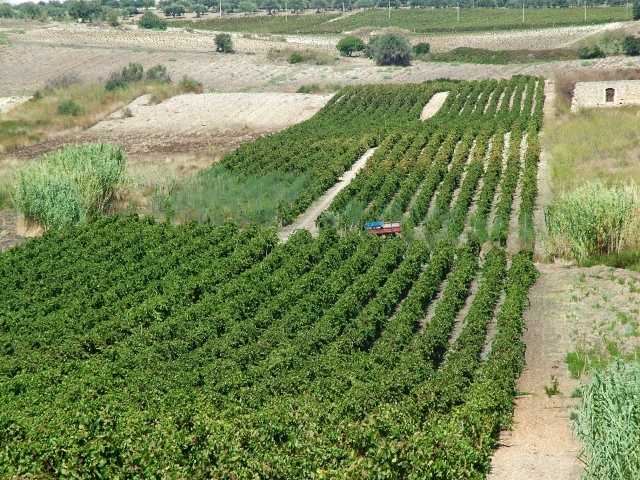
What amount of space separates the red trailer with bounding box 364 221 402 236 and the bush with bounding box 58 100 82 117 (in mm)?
31270

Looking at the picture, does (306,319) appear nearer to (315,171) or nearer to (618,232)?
(618,232)

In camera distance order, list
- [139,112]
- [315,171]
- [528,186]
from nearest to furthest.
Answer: [528,186], [315,171], [139,112]

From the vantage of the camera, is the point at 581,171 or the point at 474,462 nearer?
the point at 474,462

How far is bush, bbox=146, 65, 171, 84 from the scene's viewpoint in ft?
206

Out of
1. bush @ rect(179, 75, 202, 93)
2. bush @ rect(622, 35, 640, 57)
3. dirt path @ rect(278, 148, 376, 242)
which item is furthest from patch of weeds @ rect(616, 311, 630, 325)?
bush @ rect(622, 35, 640, 57)

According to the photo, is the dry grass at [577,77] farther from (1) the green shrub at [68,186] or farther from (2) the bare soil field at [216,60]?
(1) the green shrub at [68,186]

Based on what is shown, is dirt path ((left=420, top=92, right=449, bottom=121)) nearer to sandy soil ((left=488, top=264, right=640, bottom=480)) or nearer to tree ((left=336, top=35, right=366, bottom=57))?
sandy soil ((left=488, top=264, right=640, bottom=480))

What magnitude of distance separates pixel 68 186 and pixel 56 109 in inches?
1033

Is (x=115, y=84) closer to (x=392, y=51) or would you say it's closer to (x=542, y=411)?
(x=392, y=51)

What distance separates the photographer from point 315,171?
33.1 meters

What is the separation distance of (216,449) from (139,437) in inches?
44.9

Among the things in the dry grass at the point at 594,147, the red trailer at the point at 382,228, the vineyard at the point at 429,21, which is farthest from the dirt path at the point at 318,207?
the vineyard at the point at 429,21

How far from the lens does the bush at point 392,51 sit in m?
68.3

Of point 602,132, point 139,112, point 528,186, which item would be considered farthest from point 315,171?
point 139,112
